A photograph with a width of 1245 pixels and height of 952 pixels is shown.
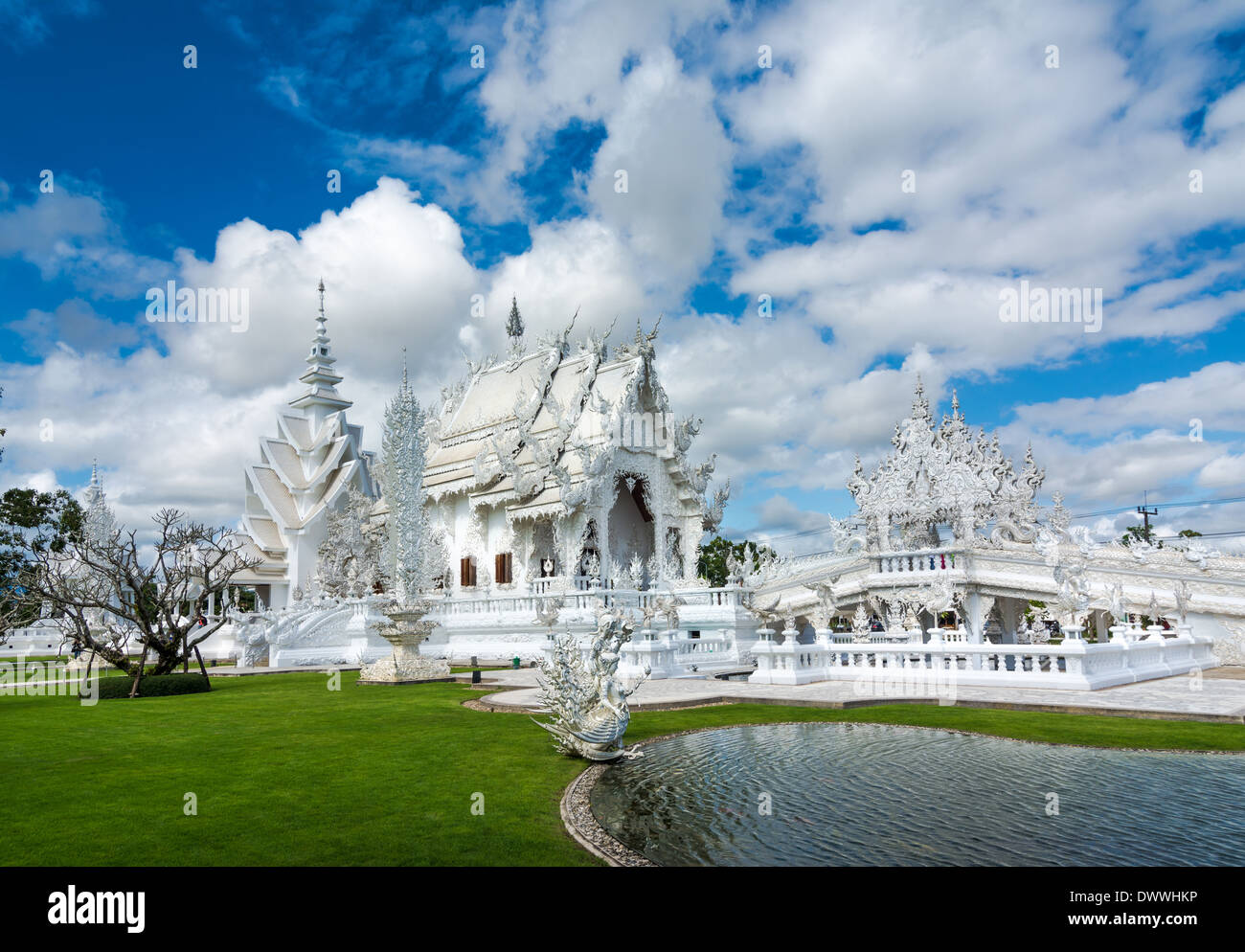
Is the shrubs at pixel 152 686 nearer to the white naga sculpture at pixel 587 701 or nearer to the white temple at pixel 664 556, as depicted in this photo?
the white temple at pixel 664 556

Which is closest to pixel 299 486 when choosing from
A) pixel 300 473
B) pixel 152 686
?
pixel 300 473

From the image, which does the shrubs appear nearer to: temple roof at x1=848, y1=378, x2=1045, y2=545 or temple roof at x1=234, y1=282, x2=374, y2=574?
temple roof at x1=848, y1=378, x2=1045, y2=545

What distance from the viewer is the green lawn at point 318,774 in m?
5.16

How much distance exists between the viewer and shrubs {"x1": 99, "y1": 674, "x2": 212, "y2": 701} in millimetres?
15828

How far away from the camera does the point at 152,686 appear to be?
1605cm

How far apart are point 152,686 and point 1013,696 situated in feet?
51.5

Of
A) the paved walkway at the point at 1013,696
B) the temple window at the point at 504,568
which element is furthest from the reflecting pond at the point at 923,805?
the temple window at the point at 504,568

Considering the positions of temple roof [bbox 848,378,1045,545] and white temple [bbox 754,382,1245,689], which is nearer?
white temple [bbox 754,382,1245,689]

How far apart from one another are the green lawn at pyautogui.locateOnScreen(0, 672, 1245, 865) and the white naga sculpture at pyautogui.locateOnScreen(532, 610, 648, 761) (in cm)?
29

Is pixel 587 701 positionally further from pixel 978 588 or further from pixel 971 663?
pixel 978 588

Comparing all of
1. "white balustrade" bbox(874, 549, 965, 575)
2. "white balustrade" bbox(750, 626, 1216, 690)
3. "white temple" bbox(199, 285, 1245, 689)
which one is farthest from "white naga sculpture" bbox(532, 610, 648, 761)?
"white balustrade" bbox(874, 549, 965, 575)
